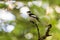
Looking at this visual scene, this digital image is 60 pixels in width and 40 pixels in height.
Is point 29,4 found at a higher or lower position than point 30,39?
higher

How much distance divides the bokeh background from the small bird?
2 cm

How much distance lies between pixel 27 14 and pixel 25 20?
51mm

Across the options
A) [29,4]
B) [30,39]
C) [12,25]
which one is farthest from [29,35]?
[29,4]

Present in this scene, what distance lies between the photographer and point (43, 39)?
3.28ft

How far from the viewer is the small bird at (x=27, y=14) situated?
41.6 inches

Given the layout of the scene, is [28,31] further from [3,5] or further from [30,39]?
[3,5]

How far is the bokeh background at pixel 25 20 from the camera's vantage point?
1000 mm

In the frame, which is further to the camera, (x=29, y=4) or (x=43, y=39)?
(x=29, y=4)

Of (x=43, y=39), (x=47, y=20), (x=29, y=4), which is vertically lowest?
(x=43, y=39)

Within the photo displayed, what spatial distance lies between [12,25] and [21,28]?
7 cm

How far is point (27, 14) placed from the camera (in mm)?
1066

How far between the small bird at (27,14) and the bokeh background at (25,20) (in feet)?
0.08

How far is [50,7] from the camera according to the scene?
111 centimetres

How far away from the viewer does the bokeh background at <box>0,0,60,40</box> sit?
1.00 m
